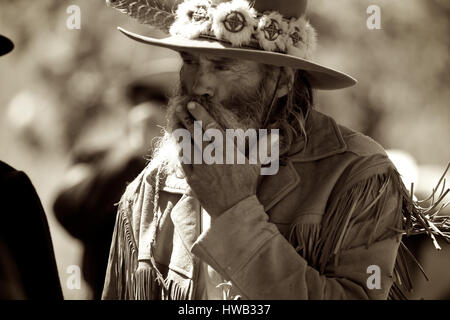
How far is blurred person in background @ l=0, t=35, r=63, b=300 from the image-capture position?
99.3 inches

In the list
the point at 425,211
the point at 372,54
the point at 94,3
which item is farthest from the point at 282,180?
the point at 94,3

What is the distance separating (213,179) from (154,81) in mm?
1853

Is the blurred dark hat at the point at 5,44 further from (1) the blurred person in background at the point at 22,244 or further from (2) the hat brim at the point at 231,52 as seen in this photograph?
(2) the hat brim at the point at 231,52

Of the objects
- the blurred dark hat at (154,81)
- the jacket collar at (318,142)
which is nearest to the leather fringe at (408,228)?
the jacket collar at (318,142)

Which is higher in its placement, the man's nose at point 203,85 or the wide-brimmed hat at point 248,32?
the wide-brimmed hat at point 248,32

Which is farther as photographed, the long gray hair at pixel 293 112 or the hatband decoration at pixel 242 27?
the long gray hair at pixel 293 112

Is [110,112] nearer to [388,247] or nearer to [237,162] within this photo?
[237,162]

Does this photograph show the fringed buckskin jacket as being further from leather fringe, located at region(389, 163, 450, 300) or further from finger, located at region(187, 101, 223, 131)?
finger, located at region(187, 101, 223, 131)

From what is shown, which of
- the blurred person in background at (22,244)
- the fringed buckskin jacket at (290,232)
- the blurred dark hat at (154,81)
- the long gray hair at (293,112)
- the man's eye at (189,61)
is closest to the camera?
the blurred person in background at (22,244)

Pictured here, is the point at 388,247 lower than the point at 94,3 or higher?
lower

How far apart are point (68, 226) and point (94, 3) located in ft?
4.63

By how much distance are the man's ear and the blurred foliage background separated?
4.06 feet

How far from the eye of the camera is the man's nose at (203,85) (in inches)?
110

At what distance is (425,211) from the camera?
3.20 metres
